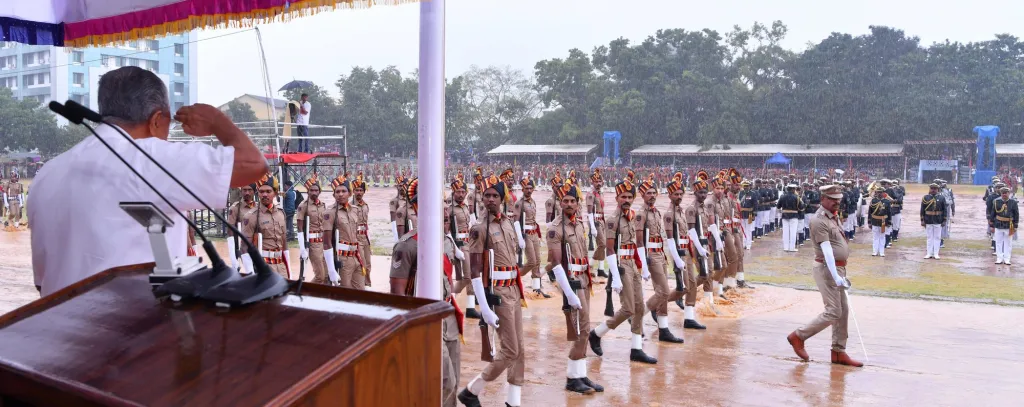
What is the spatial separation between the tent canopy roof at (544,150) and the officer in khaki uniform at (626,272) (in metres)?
29.6

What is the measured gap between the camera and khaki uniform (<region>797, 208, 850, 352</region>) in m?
8.12

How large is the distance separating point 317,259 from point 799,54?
35153 mm

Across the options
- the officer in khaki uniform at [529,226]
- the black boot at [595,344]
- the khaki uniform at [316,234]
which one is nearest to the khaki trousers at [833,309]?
the black boot at [595,344]

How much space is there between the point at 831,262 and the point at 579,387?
301cm

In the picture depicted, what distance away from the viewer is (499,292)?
6.50m

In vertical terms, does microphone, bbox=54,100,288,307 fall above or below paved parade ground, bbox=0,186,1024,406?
above

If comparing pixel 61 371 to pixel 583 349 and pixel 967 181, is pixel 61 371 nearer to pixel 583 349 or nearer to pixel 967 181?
pixel 583 349

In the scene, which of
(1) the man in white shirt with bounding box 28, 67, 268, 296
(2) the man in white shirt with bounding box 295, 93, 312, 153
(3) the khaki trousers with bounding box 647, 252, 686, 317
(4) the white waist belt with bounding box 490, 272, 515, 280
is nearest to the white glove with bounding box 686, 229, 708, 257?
(3) the khaki trousers with bounding box 647, 252, 686, 317

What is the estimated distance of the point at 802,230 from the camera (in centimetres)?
2092

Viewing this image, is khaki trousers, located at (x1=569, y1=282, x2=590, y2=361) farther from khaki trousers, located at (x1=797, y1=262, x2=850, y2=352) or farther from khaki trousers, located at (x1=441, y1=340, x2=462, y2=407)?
khaki trousers, located at (x1=797, y1=262, x2=850, y2=352)

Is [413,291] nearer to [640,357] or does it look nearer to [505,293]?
[505,293]

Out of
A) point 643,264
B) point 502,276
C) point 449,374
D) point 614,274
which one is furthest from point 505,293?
point 643,264

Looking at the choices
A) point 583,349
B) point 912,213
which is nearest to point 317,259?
point 583,349

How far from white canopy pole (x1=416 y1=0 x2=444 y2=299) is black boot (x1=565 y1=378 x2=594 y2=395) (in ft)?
12.9
